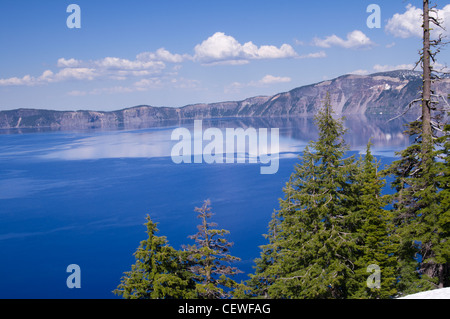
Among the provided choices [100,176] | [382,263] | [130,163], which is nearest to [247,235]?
[382,263]

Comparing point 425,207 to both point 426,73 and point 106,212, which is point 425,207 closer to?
point 426,73

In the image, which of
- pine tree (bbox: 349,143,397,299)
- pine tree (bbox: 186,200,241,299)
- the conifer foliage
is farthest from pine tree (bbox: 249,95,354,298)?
the conifer foliage

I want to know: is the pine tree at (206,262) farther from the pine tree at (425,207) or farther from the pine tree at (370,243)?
the pine tree at (425,207)

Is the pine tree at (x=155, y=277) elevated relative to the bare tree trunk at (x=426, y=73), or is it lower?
lower

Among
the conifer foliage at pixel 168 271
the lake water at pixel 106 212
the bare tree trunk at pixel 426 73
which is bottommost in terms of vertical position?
the lake water at pixel 106 212

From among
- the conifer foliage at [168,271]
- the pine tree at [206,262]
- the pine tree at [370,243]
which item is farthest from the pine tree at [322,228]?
the conifer foliage at [168,271]

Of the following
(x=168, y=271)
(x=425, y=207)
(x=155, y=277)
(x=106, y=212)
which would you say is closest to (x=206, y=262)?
(x=168, y=271)
